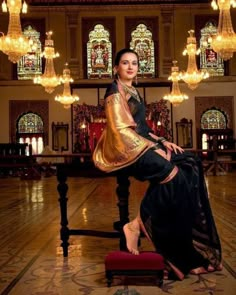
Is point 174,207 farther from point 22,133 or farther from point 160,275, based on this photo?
point 22,133

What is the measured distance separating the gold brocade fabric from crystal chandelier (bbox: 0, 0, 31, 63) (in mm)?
7076

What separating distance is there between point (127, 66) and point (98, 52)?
21.2 metres

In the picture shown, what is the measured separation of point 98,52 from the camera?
24453 mm

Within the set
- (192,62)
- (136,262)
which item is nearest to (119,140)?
(136,262)

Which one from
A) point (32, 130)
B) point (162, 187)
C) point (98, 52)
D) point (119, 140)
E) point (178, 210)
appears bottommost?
point (178, 210)

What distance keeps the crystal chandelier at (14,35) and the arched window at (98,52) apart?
12.9m

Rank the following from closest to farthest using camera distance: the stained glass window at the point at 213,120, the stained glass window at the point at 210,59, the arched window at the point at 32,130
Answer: the arched window at the point at 32,130, the stained glass window at the point at 213,120, the stained glass window at the point at 210,59

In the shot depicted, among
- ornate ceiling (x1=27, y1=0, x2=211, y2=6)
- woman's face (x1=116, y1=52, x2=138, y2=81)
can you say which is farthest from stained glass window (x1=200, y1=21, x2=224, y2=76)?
woman's face (x1=116, y1=52, x2=138, y2=81)

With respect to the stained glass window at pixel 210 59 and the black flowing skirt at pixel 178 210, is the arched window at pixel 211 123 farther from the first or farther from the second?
the black flowing skirt at pixel 178 210

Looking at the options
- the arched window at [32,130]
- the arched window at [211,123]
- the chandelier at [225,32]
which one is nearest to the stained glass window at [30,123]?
the arched window at [32,130]

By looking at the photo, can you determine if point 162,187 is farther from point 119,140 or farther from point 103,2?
point 103,2

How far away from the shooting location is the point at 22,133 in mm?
23859

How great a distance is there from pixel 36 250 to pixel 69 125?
748 inches

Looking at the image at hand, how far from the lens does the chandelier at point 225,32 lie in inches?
381
